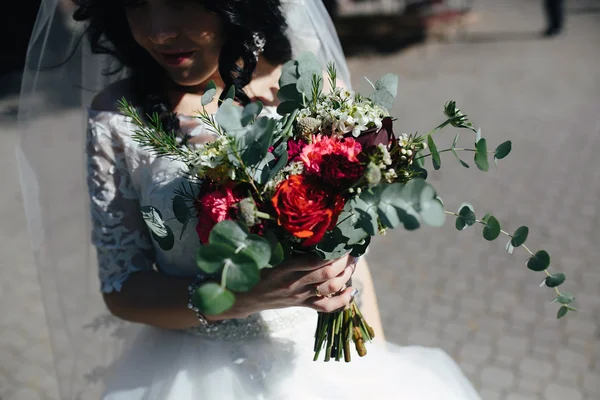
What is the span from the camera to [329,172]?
3.71 feet

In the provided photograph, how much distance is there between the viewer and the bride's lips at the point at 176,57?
1555 millimetres

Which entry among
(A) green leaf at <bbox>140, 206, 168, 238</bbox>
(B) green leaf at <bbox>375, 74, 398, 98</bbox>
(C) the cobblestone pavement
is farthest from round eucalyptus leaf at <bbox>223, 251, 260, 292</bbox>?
(C) the cobblestone pavement

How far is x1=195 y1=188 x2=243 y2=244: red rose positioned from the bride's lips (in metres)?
0.52

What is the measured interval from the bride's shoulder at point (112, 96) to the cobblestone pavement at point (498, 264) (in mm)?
2241

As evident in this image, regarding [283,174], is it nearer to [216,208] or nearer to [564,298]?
[216,208]

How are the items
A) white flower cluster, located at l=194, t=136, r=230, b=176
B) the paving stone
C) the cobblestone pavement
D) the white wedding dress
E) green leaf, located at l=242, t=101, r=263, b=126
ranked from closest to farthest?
green leaf, located at l=242, t=101, r=263, b=126, white flower cluster, located at l=194, t=136, r=230, b=176, the white wedding dress, the paving stone, the cobblestone pavement

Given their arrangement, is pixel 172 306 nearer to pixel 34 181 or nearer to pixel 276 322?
pixel 276 322

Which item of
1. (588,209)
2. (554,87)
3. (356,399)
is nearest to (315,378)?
(356,399)

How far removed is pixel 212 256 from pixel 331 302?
50 cm

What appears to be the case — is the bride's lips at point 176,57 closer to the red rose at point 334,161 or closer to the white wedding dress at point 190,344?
the white wedding dress at point 190,344

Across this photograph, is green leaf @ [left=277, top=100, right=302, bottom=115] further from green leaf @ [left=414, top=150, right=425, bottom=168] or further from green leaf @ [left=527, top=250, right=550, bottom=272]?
green leaf @ [left=527, top=250, right=550, bottom=272]

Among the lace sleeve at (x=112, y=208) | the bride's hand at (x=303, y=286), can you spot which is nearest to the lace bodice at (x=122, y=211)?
the lace sleeve at (x=112, y=208)

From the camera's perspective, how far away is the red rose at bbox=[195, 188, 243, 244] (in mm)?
1158

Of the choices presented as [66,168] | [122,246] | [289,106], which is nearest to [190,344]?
[122,246]
